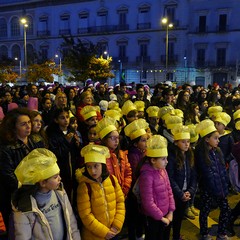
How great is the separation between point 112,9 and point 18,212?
4202 cm

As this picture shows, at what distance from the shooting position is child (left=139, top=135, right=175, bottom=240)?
3.69m

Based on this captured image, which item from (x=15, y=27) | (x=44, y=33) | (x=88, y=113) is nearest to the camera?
(x=88, y=113)

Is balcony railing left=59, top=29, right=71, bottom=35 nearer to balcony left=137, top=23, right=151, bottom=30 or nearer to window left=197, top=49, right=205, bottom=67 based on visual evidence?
balcony left=137, top=23, right=151, bottom=30

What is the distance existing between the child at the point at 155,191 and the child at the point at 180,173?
0.36 metres

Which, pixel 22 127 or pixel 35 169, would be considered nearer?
pixel 35 169

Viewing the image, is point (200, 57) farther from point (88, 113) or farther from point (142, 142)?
point (142, 142)

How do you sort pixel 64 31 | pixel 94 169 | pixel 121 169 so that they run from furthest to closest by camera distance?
pixel 64 31, pixel 121 169, pixel 94 169

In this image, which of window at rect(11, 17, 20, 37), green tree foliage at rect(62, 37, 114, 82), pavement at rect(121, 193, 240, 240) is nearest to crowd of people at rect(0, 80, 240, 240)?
pavement at rect(121, 193, 240, 240)

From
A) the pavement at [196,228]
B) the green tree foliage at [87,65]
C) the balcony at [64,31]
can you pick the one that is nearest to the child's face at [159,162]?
the pavement at [196,228]

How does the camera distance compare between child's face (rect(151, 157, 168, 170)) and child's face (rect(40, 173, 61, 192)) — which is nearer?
child's face (rect(40, 173, 61, 192))

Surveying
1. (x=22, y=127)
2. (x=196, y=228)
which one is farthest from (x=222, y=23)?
(x=22, y=127)

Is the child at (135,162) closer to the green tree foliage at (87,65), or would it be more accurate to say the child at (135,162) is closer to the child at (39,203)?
the child at (39,203)

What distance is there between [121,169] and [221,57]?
36.3 metres

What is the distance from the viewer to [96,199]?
11.1 feet
